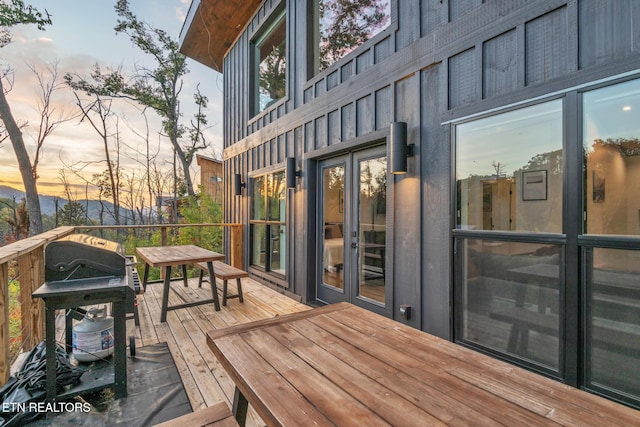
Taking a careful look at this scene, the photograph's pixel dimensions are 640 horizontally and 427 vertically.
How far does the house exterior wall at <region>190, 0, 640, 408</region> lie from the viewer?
1883mm

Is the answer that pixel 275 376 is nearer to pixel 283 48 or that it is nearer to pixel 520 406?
pixel 520 406

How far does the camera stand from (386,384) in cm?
100

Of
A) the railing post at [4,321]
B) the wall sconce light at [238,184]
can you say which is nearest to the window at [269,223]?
the wall sconce light at [238,184]

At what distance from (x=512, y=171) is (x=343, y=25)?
9.96 ft

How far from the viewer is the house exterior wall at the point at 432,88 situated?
1883 mm

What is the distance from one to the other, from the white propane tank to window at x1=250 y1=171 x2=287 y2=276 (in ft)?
9.90

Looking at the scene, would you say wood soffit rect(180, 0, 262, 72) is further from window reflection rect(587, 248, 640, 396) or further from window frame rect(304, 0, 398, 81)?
window reflection rect(587, 248, 640, 396)

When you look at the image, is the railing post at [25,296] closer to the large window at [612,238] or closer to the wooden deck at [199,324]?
the wooden deck at [199,324]

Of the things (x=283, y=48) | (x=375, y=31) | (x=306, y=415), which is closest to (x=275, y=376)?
Result: (x=306, y=415)

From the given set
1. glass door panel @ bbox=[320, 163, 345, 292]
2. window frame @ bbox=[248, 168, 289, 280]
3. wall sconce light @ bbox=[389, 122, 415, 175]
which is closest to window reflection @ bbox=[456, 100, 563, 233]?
wall sconce light @ bbox=[389, 122, 415, 175]

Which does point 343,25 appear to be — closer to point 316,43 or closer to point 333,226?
point 316,43

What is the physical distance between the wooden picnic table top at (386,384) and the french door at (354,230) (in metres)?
1.96

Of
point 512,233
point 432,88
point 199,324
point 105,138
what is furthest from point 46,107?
point 512,233

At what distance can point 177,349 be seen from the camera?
9.58 feet
